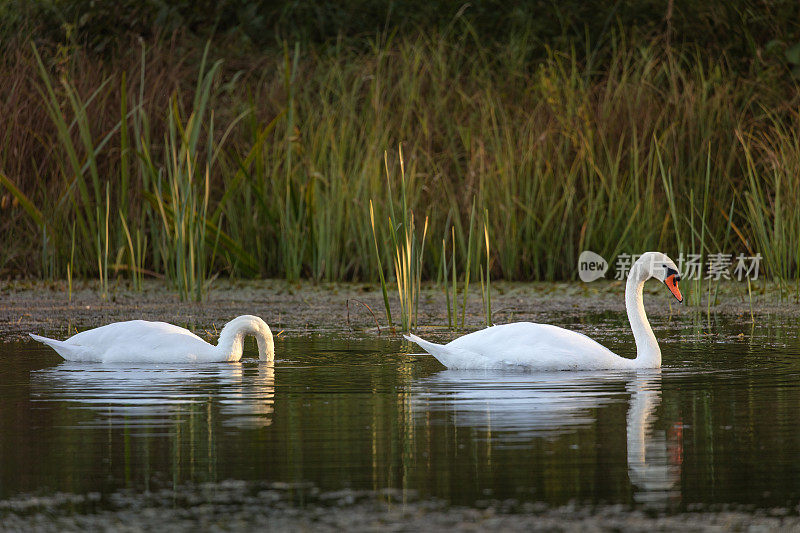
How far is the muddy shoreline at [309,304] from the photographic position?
9.79 metres

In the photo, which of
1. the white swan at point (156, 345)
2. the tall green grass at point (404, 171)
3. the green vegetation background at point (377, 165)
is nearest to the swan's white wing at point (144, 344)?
the white swan at point (156, 345)

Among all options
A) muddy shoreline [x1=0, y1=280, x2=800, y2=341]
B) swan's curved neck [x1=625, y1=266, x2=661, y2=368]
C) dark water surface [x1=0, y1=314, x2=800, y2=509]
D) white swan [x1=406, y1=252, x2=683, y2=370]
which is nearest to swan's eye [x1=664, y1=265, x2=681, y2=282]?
swan's curved neck [x1=625, y1=266, x2=661, y2=368]

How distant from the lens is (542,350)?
24.1ft

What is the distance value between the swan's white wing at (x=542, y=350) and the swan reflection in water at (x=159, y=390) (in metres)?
1.16

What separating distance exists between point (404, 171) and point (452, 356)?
4.61 metres

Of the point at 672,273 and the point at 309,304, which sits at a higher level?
the point at 672,273

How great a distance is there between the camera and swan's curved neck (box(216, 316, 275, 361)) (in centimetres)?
779

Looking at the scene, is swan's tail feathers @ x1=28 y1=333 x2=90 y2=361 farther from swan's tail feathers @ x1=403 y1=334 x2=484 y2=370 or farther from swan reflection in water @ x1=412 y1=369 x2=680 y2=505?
swan reflection in water @ x1=412 y1=369 x2=680 y2=505

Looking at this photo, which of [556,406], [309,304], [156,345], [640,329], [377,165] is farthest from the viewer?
[377,165]

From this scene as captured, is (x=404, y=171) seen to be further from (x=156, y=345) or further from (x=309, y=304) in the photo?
(x=156, y=345)

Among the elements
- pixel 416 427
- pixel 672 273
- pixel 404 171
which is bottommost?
pixel 416 427

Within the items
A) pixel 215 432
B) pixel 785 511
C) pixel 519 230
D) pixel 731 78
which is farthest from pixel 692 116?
pixel 785 511

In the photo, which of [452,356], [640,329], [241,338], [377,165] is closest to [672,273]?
[640,329]

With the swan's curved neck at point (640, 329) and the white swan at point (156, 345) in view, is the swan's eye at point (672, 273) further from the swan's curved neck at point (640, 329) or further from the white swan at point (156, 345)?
the white swan at point (156, 345)
